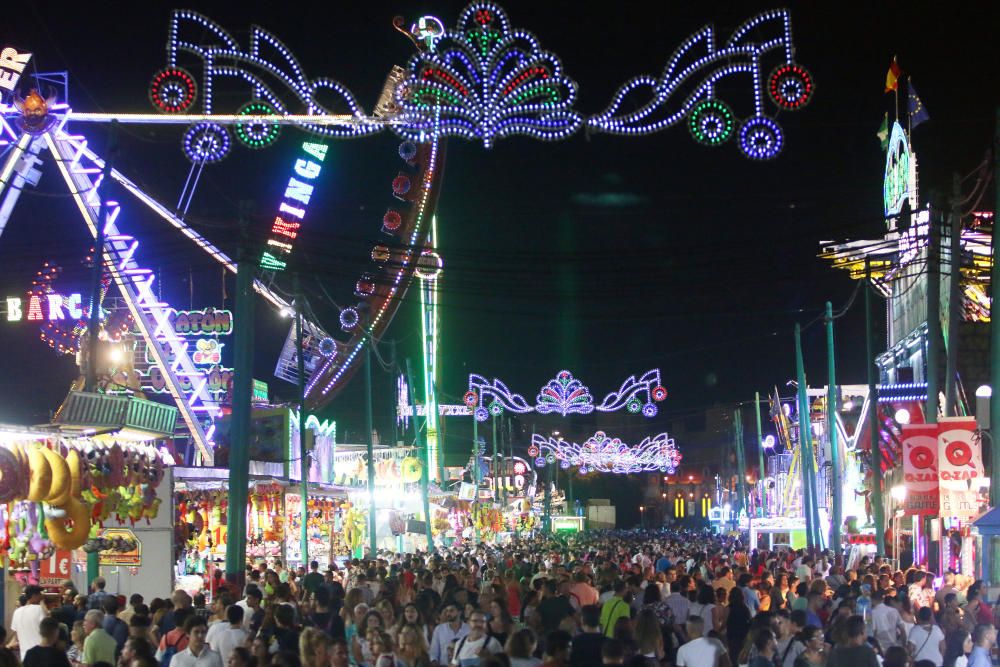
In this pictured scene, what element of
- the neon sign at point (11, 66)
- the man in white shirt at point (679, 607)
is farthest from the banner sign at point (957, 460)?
the neon sign at point (11, 66)

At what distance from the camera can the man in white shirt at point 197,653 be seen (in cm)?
1034

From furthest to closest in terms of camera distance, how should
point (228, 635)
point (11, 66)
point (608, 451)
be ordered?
point (608, 451)
point (11, 66)
point (228, 635)

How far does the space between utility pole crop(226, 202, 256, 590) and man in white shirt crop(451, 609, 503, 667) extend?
924 centimetres

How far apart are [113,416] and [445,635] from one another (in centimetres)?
819

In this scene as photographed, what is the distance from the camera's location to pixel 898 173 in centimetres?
5041

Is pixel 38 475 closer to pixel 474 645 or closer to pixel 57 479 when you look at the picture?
pixel 57 479

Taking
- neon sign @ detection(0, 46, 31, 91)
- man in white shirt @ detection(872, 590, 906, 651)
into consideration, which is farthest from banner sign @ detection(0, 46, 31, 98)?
man in white shirt @ detection(872, 590, 906, 651)

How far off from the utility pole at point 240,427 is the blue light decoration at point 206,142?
13.8 feet

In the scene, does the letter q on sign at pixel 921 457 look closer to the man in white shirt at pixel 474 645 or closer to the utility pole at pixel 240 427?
the utility pole at pixel 240 427

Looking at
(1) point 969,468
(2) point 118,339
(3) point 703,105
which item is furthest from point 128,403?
(2) point 118,339

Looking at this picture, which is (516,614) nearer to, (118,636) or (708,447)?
(118,636)

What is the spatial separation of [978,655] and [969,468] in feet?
47.3

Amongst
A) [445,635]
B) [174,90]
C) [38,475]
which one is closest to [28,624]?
[38,475]

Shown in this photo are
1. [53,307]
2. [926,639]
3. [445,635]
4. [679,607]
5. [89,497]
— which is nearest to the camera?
[926,639]
